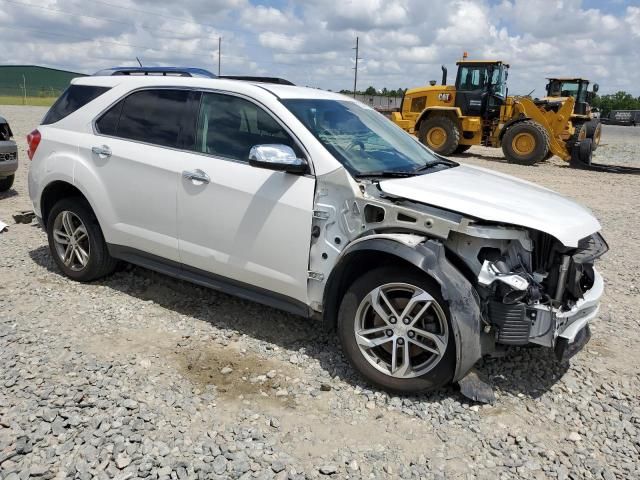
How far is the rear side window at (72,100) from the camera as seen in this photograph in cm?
482

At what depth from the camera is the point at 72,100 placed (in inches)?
194

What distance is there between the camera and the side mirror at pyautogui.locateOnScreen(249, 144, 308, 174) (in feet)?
11.3

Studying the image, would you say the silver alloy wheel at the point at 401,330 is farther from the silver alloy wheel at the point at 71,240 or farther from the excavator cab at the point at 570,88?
the excavator cab at the point at 570,88

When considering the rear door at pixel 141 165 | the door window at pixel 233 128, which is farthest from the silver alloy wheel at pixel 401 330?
the rear door at pixel 141 165

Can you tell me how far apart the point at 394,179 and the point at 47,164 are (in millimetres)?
3225

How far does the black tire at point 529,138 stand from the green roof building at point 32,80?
47728 millimetres

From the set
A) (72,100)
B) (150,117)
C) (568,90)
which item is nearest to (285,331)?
(150,117)

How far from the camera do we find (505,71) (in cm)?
1723

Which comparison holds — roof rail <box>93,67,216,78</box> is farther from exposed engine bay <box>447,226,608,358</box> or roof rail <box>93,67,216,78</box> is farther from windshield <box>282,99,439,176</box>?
exposed engine bay <box>447,226,608,358</box>

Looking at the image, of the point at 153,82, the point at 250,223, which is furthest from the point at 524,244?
the point at 153,82

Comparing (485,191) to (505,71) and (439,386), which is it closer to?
(439,386)

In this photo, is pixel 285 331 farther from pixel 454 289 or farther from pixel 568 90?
pixel 568 90

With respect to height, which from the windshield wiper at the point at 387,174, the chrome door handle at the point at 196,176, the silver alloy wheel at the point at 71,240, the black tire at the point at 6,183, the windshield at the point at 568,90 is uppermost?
the windshield at the point at 568,90

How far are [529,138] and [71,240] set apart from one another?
565 inches
